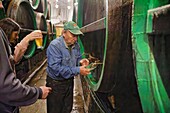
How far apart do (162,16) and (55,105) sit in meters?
2.14

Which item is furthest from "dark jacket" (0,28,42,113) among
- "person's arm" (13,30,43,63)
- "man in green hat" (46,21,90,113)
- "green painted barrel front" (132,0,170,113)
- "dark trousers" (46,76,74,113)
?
"dark trousers" (46,76,74,113)

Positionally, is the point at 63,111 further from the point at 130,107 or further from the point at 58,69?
the point at 130,107

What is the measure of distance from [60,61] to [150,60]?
1.61 m

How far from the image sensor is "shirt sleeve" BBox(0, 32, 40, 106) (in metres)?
1.01

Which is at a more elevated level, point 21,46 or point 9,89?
point 21,46

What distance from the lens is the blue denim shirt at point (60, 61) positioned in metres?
2.20

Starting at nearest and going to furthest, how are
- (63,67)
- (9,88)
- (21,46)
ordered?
(9,88)
(21,46)
(63,67)

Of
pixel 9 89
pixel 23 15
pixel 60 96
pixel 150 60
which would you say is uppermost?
pixel 23 15

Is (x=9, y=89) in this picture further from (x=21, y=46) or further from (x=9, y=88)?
(x=21, y=46)

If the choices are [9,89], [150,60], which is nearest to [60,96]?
[9,89]

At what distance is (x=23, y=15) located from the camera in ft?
12.0

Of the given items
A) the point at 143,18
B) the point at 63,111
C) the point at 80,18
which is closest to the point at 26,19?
the point at 80,18

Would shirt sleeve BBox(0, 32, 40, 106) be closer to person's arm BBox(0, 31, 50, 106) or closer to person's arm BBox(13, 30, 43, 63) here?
person's arm BBox(0, 31, 50, 106)

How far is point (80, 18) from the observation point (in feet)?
13.1
